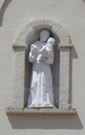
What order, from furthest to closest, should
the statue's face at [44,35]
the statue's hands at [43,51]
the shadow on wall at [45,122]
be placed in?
1. the statue's face at [44,35]
2. the statue's hands at [43,51]
3. the shadow on wall at [45,122]

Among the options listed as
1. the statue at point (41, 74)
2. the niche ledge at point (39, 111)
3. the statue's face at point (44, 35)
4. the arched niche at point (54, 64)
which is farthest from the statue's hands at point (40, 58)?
the niche ledge at point (39, 111)

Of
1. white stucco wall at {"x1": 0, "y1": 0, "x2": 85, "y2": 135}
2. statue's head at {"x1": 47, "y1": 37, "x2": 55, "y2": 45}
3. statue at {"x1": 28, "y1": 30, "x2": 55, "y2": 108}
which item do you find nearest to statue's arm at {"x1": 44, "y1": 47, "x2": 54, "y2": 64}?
statue at {"x1": 28, "y1": 30, "x2": 55, "y2": 108}

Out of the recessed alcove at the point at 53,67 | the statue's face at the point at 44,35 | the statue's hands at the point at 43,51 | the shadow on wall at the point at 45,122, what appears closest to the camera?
the shadow on wall at the point at 45,122

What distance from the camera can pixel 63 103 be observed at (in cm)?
1527

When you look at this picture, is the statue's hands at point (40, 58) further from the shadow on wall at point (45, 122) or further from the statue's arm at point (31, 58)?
the shadow on wall at point (45, 122)

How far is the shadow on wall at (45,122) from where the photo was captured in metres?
15.2

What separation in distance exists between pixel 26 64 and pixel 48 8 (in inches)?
33.9

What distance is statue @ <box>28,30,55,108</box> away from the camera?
603 inches

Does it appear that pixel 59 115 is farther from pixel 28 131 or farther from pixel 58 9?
pixel 58 9

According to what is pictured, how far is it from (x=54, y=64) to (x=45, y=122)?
0.90m

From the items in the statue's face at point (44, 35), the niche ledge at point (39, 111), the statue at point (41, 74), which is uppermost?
the statue's face at point (44, 35)

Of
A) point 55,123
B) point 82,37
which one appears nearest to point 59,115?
point 55,123

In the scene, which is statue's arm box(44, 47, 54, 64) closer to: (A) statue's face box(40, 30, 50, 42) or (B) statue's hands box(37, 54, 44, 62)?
(B) statue's hands box(37, 54, 44, 62)

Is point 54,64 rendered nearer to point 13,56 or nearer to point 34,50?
point 34,50
